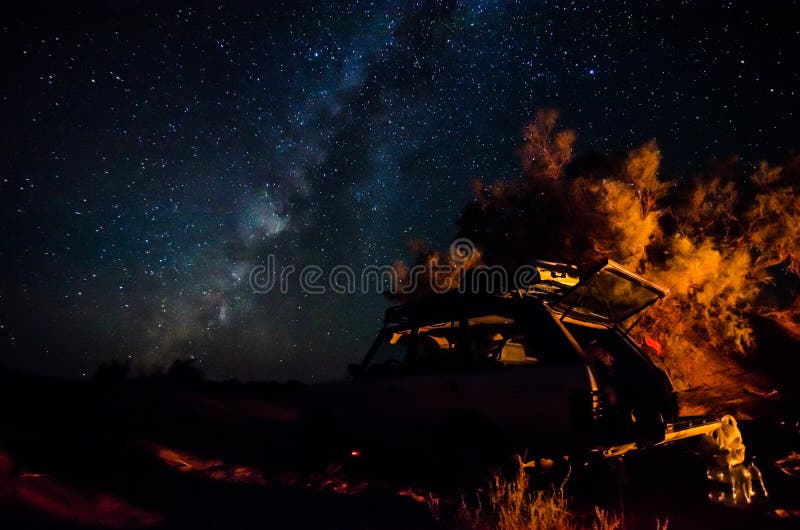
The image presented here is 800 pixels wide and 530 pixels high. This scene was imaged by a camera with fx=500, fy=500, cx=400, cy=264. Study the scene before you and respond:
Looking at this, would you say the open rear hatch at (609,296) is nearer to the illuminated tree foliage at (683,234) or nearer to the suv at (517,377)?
the suv at (517,377)

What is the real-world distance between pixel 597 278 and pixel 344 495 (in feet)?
11.1

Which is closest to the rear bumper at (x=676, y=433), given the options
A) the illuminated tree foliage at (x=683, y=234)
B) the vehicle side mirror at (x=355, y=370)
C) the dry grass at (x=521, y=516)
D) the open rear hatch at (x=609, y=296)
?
the dry grass at (x=521, y=516)

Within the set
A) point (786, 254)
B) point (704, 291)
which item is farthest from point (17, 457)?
point (786, 254)

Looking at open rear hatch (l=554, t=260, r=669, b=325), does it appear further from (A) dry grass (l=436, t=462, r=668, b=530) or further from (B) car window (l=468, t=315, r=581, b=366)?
(A) dry grass (l=436, t=462, r=668, b=530)

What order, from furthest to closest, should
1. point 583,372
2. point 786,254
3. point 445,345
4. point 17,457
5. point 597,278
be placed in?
point 786,254 → point 445,345 → point 17,457 → point 597,278 → point 583,372

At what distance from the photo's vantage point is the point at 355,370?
6.41m

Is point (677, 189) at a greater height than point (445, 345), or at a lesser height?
greater

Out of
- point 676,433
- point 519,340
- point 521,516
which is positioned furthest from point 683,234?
point 521,516

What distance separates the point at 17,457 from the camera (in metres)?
5.59

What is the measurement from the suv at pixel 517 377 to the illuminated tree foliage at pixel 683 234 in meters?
4.62

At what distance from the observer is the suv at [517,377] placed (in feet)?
14.0

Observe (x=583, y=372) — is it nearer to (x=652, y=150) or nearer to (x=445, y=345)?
(x=445, y=345)

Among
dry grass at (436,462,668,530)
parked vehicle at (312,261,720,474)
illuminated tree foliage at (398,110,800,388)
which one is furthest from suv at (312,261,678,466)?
illuminated tree foliage at (398,110,800,388)

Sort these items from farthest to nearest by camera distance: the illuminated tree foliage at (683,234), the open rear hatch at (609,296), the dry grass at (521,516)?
the illuminated tree foliage at (683,234) → the open rear hatch at (609,296) → the dry grass at (521,516)
